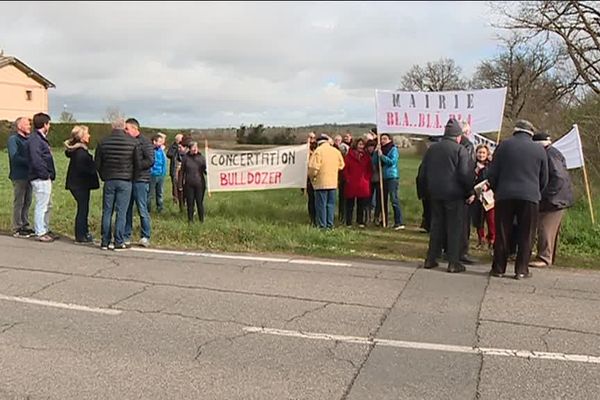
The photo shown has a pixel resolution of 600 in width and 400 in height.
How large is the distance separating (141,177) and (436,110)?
18.1 feet

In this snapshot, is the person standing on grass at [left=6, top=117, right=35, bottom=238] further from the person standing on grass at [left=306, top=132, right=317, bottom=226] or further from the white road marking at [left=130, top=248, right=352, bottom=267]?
the person standing on grass at [left=306, top=132, right=317, bottom=226]

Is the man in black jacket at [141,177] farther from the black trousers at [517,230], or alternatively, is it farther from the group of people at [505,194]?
the black trousers at [517,230]

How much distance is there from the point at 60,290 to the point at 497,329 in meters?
4.68

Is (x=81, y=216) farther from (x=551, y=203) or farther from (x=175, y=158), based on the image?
(x=551, y=203)

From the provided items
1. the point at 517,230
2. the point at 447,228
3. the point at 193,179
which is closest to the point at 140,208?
the point at 193,179

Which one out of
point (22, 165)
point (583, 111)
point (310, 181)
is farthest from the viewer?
point (583, 111)

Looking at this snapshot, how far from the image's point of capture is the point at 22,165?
10281 millimetres

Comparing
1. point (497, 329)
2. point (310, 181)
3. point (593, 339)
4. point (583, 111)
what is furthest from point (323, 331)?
point (583, 111)

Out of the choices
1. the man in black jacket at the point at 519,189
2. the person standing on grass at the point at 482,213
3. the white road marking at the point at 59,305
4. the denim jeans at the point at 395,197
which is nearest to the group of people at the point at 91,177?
the white road marking at the point at 59,305

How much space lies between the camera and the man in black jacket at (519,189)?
24.4 ft

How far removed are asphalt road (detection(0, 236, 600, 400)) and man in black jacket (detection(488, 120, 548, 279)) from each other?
0.33 meters

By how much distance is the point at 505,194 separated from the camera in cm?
751

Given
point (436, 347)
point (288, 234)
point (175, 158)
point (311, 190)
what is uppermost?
point (175, 158)

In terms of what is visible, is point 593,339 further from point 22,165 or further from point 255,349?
point 22,165
